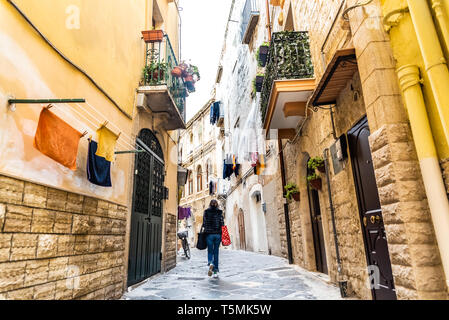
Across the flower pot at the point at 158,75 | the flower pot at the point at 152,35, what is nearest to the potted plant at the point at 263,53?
the flower pot at the point at 152,35

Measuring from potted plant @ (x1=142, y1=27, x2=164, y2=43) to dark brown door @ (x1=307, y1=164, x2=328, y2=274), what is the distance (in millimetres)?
5362

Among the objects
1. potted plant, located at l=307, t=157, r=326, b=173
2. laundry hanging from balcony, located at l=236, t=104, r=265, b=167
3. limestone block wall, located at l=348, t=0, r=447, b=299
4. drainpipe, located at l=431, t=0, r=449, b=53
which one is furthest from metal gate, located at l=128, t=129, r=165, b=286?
drainpipe, located at l=431, t=0, r=449, b=53

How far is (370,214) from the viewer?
3.96 m

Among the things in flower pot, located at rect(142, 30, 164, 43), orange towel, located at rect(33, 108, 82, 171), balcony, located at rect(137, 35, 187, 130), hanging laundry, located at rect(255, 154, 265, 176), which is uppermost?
flower pot, located at rect(142, 30, 164, 43)

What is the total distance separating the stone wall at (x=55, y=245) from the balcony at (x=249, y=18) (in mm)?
10759

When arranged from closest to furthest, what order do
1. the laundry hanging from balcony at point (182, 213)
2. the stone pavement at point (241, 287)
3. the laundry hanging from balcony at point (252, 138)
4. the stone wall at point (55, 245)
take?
the stone wall at point (55, 245) → the stone pavement at point (241, 287) → the laundry hanging from balcony at point (252, 138) → the laundry hanging from balcony at point (182, 213)

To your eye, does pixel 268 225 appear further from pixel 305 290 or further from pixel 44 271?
pixel 44 271

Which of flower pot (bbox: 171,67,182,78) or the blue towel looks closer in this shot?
the blue towel

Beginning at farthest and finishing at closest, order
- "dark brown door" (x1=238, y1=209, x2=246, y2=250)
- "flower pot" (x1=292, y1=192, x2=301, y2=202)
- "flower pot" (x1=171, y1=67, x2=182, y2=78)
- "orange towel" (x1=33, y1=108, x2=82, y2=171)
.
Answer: "dark brown door" (x1=238, y1=209, x2=246, y2=250)
"flower pot" (x1=171, y1=67, x2=182, y2=78)
"flower pot" (x1=292, y1=192, x2=301, y2=202)
"orange towel" (x1=33, y1=108, x2=82, y2=171)

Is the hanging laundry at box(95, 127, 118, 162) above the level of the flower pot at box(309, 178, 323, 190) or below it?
above

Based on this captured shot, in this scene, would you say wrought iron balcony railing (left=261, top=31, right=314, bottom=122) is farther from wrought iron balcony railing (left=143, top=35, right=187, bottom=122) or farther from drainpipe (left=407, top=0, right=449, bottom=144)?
drainpipe (left=407, top=0, right=449, bottom=144)

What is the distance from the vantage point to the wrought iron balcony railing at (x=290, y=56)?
6.11 meters

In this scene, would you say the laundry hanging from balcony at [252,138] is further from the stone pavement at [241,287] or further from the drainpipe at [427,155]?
the drainpipe at [427,155]

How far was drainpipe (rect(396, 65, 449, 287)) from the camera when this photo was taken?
7.97 feet
